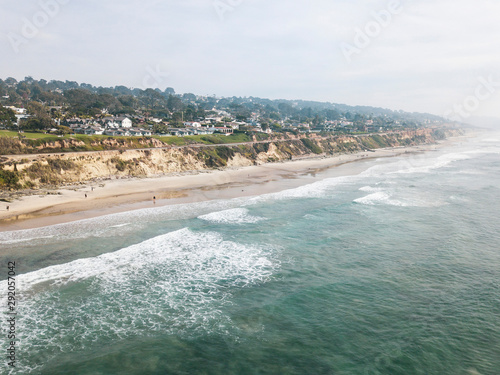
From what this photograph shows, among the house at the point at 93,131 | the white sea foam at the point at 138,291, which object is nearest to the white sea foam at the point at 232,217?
the white sea foam at the point at 138,291

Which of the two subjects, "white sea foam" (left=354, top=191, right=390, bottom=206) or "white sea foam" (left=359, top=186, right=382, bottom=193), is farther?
"white sea foam" (left=359, top=186, right=382, bottom=193)

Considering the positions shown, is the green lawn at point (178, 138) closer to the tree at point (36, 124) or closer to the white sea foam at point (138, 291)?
the tree at point (36, 124)

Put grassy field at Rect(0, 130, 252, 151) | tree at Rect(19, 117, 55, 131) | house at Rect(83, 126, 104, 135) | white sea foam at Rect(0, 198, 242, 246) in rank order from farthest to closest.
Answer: house at Rect(83, 126, 104, 135)
tree at Rect(19, 117, 55, 131)
grassy field at Rect(0, 130, 252, 151)
white sea foam at Rect(0, 198, 242, 246)

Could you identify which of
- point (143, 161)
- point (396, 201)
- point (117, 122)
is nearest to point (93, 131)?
point (117, 122)

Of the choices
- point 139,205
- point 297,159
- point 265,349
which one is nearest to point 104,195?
point 139,205

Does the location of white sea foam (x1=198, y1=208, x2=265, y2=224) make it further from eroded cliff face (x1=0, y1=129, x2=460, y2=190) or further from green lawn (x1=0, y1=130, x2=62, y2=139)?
green lawn (x1=0, y1=130, x2=62, y2=139)

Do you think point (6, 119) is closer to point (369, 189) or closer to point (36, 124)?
point (36, 124)

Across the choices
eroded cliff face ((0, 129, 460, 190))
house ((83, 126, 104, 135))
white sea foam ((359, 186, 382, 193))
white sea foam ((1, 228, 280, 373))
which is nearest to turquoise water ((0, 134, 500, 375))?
white sea foam ((1, 228, 280, 373))
